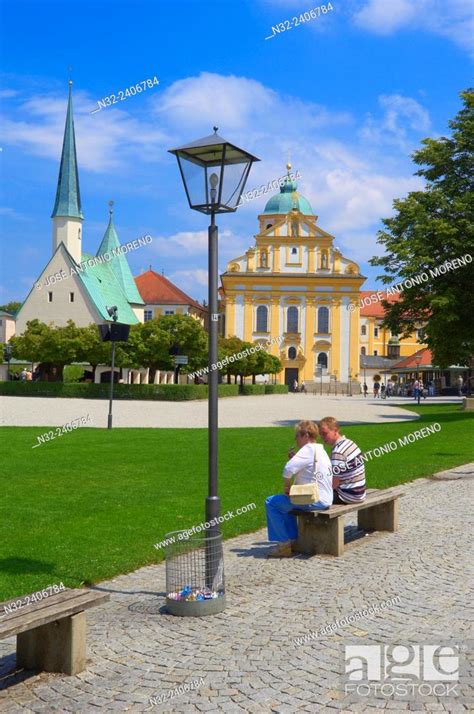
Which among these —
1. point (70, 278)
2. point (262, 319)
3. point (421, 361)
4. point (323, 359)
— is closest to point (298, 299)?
point (262, 319)

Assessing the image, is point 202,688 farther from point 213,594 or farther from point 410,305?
point 410,305

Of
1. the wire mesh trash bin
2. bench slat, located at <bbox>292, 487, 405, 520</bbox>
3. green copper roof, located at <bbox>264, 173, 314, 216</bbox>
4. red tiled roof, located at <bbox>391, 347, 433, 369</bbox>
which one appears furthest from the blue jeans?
green copper roof, located at <bbox>264, 173, 314, 216</bbox>

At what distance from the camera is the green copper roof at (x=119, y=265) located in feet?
286

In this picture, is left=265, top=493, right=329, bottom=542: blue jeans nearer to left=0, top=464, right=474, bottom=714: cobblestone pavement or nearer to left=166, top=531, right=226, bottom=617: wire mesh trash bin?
left=0, top=464, right=474, bottom=714: cobblestone pavement

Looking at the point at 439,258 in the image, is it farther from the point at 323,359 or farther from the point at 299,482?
the point at 323,359

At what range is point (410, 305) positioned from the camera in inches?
1129

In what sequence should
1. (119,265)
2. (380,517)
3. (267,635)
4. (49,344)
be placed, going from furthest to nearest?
(119,265) < (49,344) < (380,517) < (267,635)

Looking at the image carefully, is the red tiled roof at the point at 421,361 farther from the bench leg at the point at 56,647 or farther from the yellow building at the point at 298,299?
the bench leg at the point at 56,647

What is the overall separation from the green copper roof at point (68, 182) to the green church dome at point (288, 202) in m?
31.0

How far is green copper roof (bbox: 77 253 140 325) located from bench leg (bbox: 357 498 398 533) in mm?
64312

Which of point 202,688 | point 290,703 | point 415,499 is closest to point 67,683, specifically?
point 202,688

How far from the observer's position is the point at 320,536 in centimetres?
823

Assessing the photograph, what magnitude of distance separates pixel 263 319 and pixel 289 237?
32.3 feet

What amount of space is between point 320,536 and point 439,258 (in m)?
21.9
